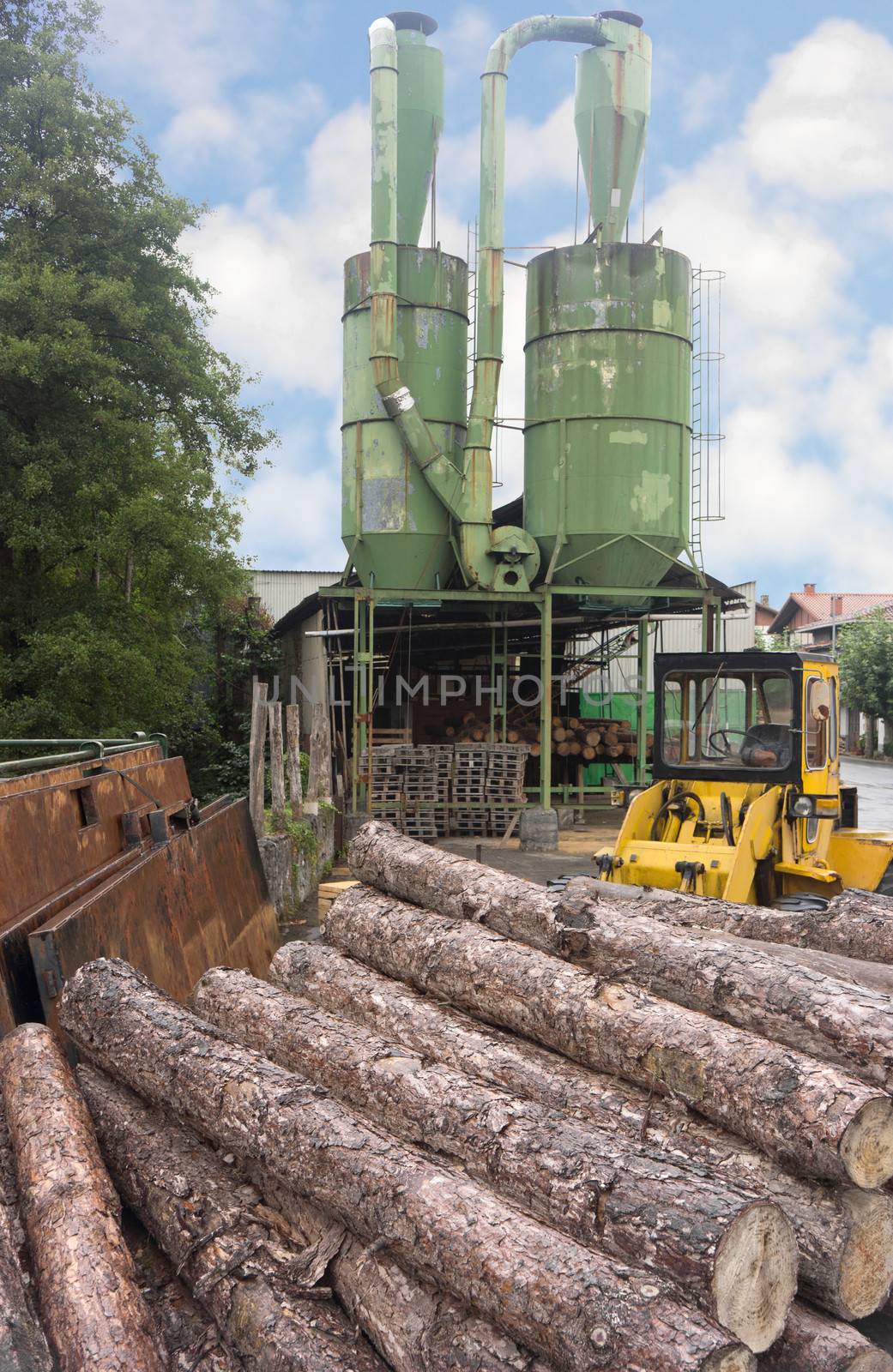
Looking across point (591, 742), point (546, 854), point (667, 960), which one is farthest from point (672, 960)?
point (591, 742)

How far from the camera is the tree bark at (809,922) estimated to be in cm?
642

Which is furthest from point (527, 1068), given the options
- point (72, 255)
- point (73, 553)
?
point (72, 255)

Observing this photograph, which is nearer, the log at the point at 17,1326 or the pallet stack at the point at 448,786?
the log at the point at 17,1326

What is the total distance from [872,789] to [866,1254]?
28089 mm

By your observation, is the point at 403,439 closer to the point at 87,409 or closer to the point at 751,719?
the point at 87,409

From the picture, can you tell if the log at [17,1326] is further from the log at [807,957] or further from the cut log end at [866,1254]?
the log at [807,957]

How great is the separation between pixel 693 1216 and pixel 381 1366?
1.17 m

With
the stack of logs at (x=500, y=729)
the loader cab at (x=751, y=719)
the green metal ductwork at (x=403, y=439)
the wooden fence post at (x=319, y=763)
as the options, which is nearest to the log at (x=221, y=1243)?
the loader cab at (x=751, y=719)

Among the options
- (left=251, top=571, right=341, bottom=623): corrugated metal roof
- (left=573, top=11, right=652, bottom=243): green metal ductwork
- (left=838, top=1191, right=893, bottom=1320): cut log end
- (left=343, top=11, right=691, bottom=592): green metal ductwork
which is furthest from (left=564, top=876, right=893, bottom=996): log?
(left=251, top=571, right=341, bottom=623): corrugated metal roof

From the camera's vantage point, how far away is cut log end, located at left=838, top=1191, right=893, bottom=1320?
13.5 ft

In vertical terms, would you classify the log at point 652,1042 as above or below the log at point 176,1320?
above

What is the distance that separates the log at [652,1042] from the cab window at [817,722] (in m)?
3.57

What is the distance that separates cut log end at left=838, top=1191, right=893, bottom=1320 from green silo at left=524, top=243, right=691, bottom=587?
14867 millimetres

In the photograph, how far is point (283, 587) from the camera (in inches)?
1454
